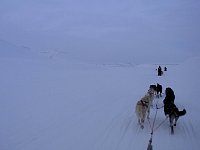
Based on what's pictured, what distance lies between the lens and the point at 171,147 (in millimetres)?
7516

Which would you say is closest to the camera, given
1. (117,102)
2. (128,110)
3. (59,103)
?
(128,110)

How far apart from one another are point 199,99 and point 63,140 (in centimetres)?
861

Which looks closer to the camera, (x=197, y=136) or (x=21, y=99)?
(x=197, y=136)

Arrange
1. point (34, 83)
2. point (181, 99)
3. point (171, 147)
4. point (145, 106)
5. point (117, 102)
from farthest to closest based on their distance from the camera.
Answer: point (34, 83), point (181, 99), point (117, 102), point (145, 106), point (171, 147)

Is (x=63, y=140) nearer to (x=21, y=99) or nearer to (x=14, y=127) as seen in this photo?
(x=14, y=127)

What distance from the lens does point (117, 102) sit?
527 inches

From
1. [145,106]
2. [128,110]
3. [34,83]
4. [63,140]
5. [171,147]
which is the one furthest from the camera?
[34,83]

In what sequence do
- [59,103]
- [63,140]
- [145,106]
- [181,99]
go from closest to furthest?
[63,140] < [145,106] < [59,103] < [181,99]

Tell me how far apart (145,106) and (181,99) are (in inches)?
242

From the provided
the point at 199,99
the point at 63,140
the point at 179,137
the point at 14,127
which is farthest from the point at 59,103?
the point at 199,99

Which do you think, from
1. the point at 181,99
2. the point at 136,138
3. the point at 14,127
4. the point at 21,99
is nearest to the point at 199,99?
the point at 181,99

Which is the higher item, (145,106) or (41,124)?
(145,106)

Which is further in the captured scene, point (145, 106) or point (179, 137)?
point (145, 106)

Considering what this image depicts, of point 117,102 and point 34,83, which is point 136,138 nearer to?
point 117,102
